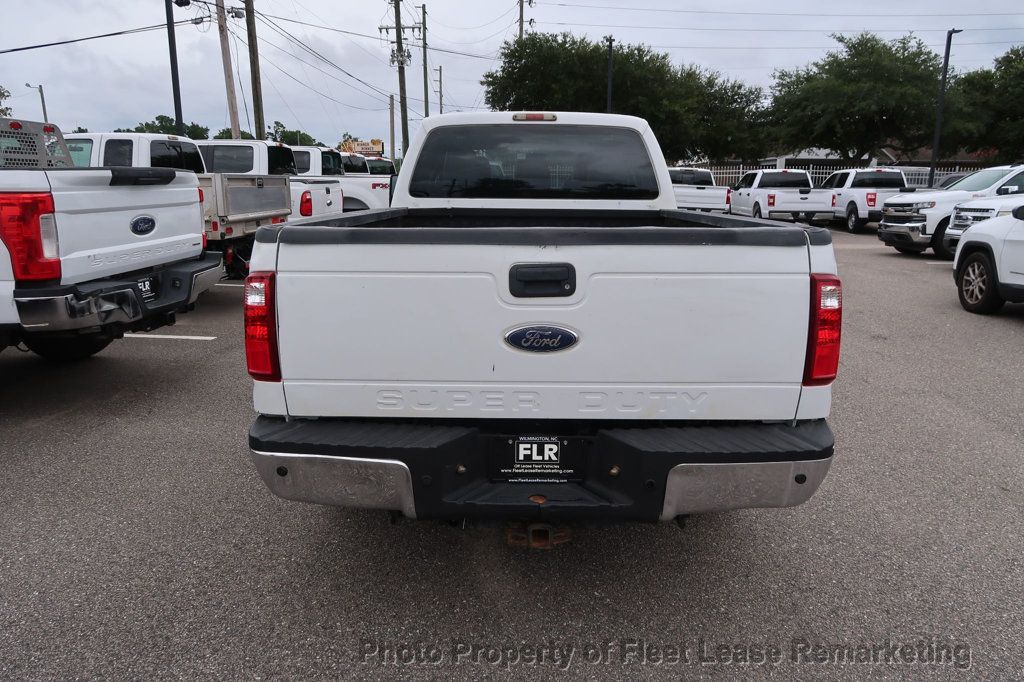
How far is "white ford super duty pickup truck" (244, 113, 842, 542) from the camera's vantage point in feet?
8.41

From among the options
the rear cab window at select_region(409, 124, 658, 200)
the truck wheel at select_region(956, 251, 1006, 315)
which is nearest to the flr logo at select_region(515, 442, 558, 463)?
the rear cab window at select_region(409, 124, 658, 200)

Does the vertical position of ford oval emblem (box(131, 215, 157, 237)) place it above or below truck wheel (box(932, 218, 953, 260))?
above

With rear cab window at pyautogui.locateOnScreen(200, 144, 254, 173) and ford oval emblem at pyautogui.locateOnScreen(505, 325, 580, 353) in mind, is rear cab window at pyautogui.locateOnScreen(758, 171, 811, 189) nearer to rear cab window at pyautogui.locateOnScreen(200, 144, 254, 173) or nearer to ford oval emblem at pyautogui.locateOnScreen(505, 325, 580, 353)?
rear cab window at pyautogui.locateOnScreen(200, 144, 254, 173)

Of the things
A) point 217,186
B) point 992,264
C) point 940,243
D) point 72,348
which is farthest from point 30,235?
point 940,243

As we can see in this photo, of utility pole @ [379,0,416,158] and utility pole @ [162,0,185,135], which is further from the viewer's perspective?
utility pole @ [379,0,416,158]

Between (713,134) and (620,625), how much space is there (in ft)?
135

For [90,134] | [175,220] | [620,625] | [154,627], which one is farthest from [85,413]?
[90,134]

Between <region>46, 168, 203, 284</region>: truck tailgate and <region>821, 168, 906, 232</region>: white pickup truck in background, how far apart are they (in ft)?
64.5

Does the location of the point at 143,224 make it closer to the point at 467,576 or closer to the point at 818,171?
the point at 467,576

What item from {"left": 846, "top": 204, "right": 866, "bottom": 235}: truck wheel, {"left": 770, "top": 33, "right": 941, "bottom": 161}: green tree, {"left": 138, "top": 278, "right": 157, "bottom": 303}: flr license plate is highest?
{"left": 770, "top": 33, "right": 941, "bottom": 161}: green tree

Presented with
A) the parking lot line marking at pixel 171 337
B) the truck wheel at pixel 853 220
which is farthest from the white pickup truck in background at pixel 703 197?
the parking lot line marking at pixel 171 337

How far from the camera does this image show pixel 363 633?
288 centimetres

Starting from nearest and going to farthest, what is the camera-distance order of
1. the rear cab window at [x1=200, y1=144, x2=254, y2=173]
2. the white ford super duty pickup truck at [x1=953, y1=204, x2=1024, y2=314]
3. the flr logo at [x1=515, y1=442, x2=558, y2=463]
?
the flr logo at [x1=515, y1=442, x2=558, y2=463]
the white ford super duty pickup truck at [x1=953, y1=204, x2=1024, y2=314]
the rear cab window at [x1=200, y1=144, x2=254, y2=173]

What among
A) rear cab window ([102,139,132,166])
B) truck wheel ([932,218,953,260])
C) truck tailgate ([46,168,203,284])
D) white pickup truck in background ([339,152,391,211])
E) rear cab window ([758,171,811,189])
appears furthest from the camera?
rear cab window ([758,171,811,189])
